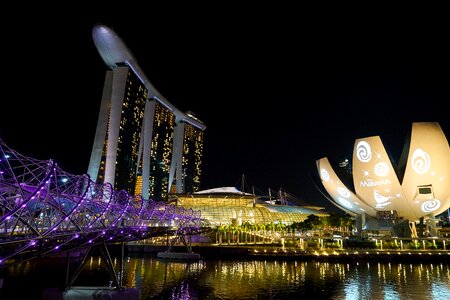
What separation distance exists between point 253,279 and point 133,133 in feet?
263

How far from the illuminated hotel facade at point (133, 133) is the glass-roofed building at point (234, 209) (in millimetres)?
16664

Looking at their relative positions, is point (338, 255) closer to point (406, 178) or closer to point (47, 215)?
point (406, 178)

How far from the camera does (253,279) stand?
84.2 ft

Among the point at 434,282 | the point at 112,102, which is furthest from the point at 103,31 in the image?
the point at 434,282

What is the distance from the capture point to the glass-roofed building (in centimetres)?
6725

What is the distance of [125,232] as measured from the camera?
2080cm

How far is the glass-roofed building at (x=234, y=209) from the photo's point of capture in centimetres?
6725

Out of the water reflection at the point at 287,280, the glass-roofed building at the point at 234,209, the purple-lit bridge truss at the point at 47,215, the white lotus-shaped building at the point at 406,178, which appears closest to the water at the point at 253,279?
the water reflection at the point at 287,280

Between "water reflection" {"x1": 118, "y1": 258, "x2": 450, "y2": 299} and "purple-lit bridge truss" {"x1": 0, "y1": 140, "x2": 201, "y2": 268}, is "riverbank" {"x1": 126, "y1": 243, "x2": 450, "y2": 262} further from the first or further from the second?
"purple-lit bridge truss" {"x1": 0, "y1": 140, "x2": 201, "y2": 268}

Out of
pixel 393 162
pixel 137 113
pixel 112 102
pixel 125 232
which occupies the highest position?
pixel 137 113

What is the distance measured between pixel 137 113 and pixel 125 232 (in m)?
82.4

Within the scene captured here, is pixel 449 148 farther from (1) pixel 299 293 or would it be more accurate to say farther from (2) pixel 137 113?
(2) pixel 137 113

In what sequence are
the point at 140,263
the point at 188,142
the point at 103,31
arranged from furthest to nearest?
1. the point at 188,142
2. the point at 103,31
3. the point at 140,263

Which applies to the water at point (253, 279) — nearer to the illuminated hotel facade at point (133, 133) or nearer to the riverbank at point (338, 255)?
the riverbank at point (338, 255)
